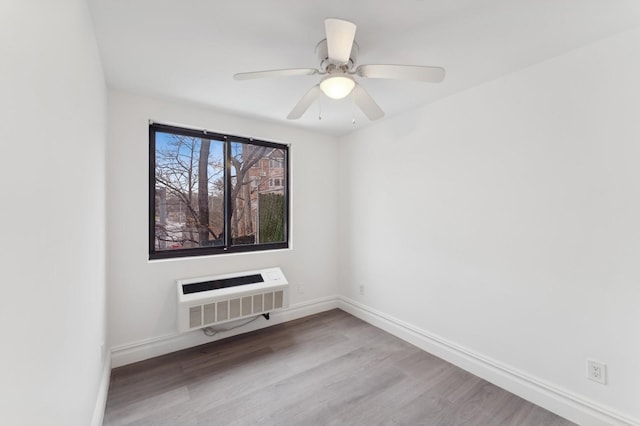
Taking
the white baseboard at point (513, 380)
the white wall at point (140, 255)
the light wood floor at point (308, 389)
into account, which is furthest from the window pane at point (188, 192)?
the white baseboard at point (513, 380)

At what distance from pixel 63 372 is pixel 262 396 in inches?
53.2

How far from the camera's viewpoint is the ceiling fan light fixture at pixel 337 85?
1.59m

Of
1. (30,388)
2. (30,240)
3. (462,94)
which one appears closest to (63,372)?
(30,388)

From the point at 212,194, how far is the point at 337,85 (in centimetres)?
188

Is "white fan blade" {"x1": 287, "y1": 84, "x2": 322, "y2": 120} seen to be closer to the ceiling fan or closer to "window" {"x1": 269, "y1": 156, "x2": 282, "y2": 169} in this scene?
the ceiling fan

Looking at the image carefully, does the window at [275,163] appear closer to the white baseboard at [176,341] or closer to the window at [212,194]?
the window at [212,194]

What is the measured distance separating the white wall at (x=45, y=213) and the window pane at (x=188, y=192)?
1.20 metres

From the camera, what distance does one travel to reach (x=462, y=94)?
2326 mm

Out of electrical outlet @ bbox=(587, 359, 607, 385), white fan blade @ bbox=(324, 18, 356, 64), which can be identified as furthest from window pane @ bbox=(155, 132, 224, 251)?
electrical outlet @ bbox=(587, 359, 607, 385)

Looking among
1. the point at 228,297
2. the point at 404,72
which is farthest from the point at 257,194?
the point at 404,72

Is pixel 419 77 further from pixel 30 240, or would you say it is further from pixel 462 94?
pixel 30 240

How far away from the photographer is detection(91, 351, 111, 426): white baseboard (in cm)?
158

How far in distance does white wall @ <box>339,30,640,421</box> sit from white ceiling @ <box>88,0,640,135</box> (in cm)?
25

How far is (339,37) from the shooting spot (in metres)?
1.29
